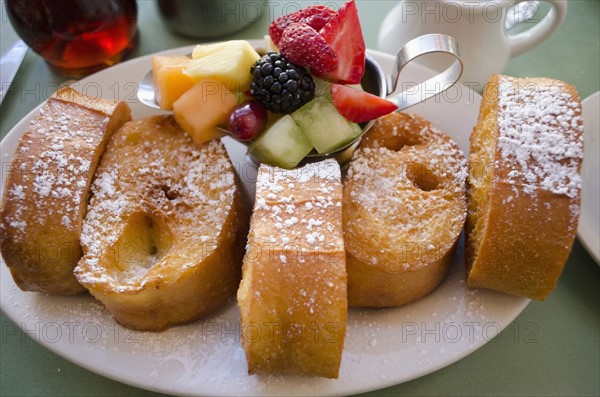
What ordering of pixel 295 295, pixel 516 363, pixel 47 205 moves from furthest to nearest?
pixel 516 363 < pixel 47 205 < pixel 295 295

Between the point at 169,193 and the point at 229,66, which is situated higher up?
the point at 229,66

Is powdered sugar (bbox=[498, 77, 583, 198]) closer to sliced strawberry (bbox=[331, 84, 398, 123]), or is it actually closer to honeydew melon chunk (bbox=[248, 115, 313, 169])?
sliced strawberry (bbox=[331, 84, 398, 123])

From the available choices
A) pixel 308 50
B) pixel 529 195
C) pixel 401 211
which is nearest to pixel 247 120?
pixel 308 50

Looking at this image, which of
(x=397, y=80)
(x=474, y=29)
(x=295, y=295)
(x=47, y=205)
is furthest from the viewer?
(x=474, y=29)

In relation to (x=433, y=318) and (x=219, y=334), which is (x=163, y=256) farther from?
(x=433, y=318)

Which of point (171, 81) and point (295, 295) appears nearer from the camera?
A: point (295, 295)

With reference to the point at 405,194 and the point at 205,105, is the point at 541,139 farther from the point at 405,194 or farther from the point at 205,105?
the point at 205,105

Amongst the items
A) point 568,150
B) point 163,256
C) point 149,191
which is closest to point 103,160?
point 149,191
